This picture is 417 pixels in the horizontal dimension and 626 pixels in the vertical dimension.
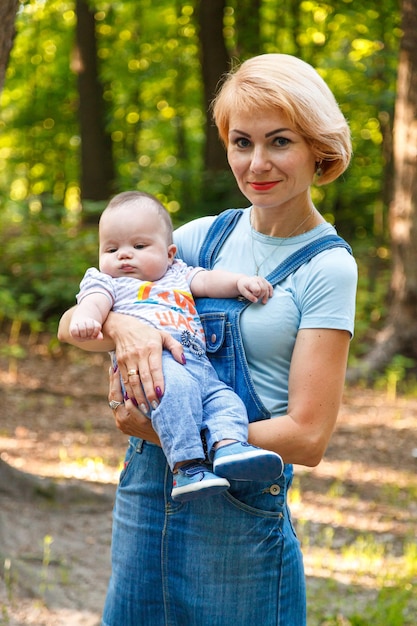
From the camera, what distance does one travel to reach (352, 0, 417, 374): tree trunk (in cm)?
714

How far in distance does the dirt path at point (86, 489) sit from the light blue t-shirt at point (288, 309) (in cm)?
195

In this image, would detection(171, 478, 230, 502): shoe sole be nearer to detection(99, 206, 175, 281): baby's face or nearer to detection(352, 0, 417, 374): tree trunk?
detection(99, 206, 175, 281): baby's face

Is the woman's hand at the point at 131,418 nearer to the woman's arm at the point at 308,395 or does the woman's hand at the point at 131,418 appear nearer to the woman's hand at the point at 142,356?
the woman's hand at the point at 142,356

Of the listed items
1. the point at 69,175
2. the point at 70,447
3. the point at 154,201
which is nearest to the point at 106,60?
the point at 69,175

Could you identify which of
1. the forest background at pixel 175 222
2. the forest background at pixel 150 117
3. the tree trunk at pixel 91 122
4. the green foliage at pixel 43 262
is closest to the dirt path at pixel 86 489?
the forest background at pixel 175 222

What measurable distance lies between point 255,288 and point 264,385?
0.25m

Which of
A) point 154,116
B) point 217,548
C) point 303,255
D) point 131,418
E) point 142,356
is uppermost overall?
point 154,116

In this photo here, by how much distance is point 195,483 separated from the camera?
1.82 meters

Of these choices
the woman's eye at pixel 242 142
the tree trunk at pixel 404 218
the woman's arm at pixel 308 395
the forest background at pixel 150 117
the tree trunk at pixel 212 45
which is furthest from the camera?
the tree trunk at pixel 212 45

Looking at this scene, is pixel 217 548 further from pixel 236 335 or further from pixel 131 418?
pixel 236 335

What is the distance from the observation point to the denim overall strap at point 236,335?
1.97 m

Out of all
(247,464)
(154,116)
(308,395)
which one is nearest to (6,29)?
(308,395)

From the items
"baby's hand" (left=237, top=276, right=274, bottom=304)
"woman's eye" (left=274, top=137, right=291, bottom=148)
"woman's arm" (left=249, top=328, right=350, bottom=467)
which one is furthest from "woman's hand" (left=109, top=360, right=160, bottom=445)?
"woman's eye" (left=274, top=137, right=291, bottom=148)

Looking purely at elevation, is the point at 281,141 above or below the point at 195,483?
above
